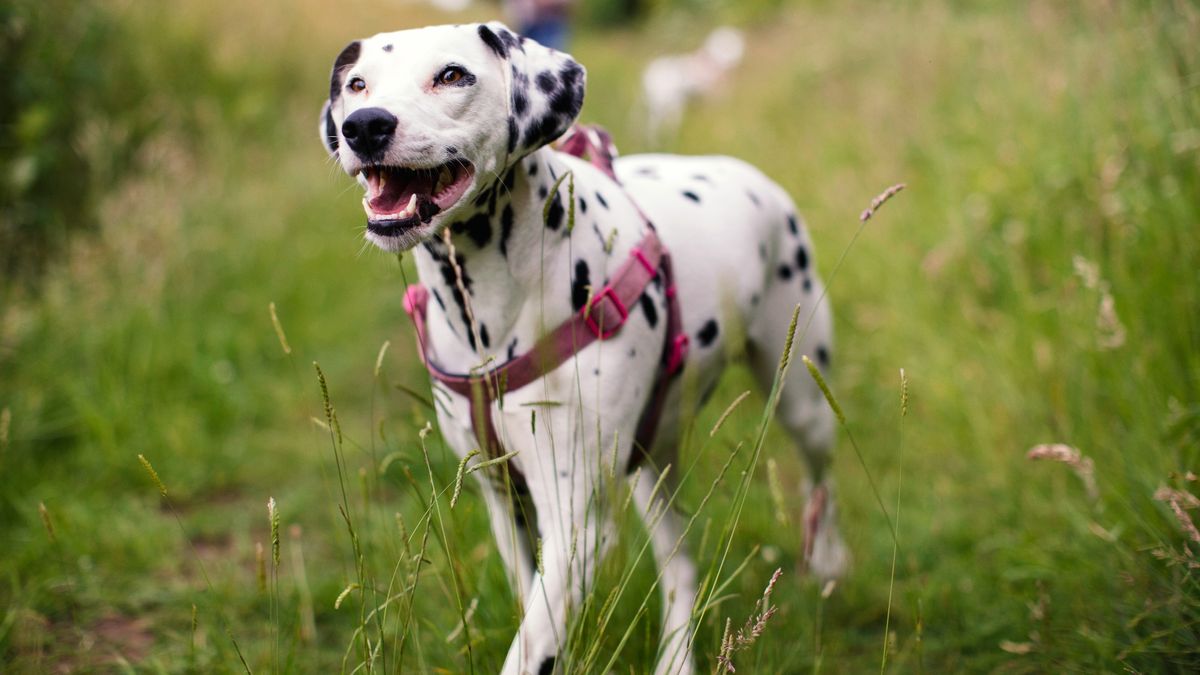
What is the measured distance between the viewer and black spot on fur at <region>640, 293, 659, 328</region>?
7.58 ft

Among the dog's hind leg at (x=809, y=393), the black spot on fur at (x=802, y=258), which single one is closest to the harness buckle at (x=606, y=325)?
the dog's hind leg at (x=809, y=393)

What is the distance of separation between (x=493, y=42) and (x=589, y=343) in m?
0.71

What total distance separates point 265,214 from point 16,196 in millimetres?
1699

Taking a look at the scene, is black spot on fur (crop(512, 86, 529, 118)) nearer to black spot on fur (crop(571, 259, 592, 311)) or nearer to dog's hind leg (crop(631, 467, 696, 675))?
black spot on fur (crop(571, 259, 592, 311))

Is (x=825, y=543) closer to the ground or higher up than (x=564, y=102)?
closer to the ground

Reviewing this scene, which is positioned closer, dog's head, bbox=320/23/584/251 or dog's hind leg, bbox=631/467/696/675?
dog's head, bbox=320/23/584/251

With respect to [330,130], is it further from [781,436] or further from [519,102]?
[781,436]

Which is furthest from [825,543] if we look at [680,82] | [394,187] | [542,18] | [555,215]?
[680,82]

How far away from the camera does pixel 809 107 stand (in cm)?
772

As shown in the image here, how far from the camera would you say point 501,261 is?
2.16m

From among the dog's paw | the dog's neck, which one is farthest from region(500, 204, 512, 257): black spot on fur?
the dog's paw

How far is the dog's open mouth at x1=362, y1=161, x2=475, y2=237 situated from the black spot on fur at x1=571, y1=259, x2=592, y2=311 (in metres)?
0.37

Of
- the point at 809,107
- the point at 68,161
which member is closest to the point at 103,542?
the point at 68,161

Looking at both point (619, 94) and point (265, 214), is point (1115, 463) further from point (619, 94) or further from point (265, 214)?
point (619, 94)
